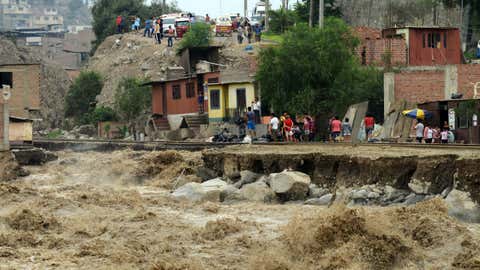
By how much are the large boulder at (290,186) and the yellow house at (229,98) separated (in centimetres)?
2576

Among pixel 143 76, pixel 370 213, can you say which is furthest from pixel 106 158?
pixel 143 76

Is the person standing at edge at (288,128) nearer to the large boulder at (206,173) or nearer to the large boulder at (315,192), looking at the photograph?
the large boulder at (206,173)

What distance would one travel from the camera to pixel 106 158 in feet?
138

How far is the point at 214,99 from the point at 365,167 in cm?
2929

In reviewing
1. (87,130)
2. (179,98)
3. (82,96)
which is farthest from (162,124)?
(82,96)

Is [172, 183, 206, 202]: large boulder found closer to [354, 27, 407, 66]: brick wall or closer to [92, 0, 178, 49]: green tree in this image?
[354, 27, 407, 66]: brick wall

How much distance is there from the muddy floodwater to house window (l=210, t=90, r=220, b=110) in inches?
1069

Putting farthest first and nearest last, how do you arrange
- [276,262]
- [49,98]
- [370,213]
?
[49,98]
[370,213]
[276,262]

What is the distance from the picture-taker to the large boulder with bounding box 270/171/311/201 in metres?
26.3

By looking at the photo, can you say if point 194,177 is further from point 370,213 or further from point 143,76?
point 143,76

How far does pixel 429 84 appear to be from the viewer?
44062 millimetres

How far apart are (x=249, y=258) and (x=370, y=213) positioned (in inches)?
145

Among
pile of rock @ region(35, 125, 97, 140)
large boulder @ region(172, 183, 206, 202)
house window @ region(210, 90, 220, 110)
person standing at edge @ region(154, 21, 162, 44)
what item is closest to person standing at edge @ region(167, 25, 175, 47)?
person standing at edge @ region(154, 21, 162, 44)

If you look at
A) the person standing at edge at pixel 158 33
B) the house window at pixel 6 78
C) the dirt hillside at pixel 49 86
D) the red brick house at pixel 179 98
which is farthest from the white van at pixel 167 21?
the house window at pixel 6 78
